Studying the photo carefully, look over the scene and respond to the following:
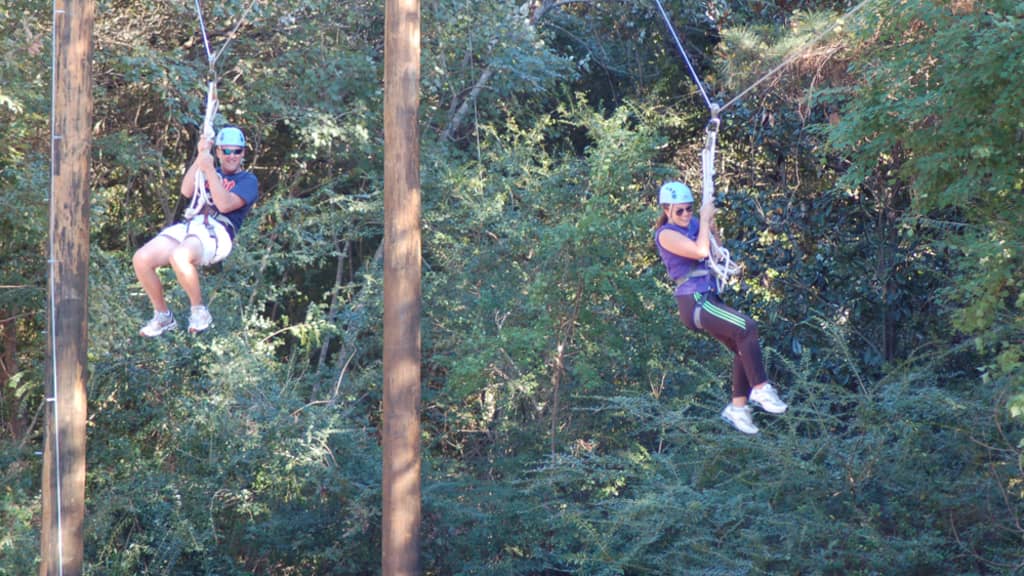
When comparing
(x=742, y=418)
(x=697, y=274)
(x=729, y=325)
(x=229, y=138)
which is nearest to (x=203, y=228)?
(x=229, y=138)

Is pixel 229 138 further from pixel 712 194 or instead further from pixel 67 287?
pixel 712 194

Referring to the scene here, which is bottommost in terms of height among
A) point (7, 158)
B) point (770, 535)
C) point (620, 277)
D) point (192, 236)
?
point (770, 535)

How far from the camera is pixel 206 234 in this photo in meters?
8.30

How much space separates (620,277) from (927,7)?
4.97 meters

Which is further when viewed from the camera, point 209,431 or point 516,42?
point 516,42

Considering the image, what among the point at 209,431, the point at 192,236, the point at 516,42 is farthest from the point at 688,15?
the point at 192,236

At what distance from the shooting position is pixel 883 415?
1062cm

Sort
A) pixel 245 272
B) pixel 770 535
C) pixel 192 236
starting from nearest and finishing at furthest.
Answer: pixel 192 236 → pixel 770 535 → pixel 245 272

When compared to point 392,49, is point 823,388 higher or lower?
lower

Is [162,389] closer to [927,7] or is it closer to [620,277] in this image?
[620,277]

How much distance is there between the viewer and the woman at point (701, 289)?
25.2 ft

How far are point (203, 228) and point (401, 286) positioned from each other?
1.76 m

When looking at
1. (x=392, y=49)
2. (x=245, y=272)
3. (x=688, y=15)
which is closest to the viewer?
(x=392, y=49)

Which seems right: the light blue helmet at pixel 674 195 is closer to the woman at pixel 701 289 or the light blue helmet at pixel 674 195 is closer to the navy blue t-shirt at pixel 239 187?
the woman at pixel 701 289
